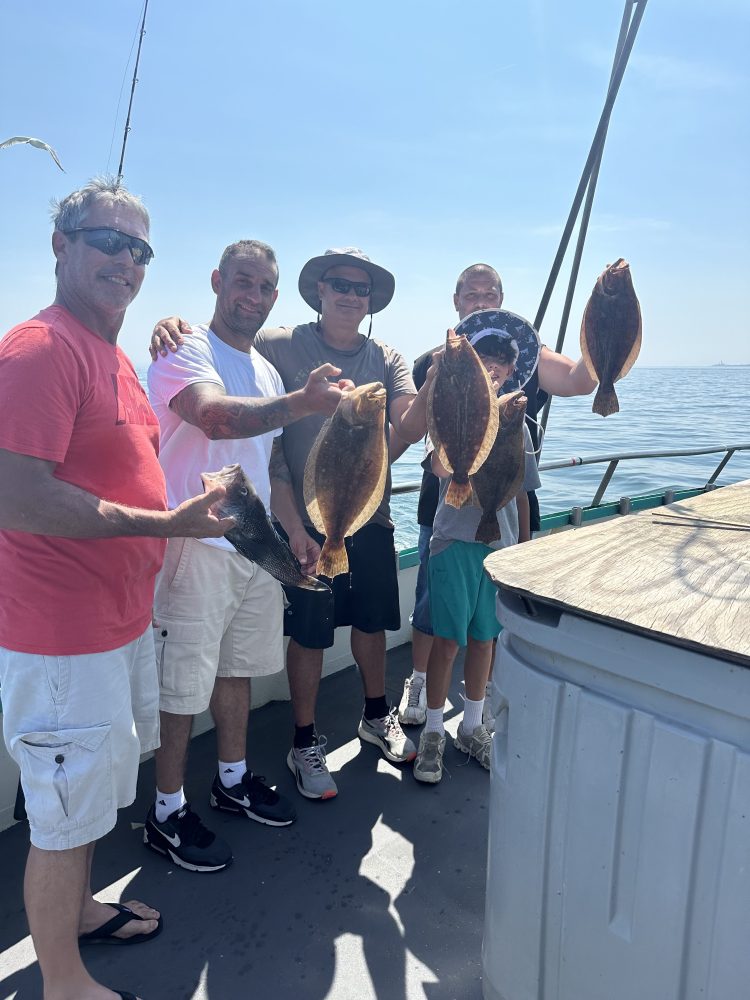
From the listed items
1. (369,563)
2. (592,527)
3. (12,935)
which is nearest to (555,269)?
(369,563)

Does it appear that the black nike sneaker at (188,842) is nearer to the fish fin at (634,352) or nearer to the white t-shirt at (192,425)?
the white t-shirt at (192,425)

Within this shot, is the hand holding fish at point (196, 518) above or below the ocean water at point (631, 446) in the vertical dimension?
above

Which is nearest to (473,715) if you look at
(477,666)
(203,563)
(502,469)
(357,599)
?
(477,666)

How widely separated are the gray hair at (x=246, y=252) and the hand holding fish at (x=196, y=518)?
1165 millimetres

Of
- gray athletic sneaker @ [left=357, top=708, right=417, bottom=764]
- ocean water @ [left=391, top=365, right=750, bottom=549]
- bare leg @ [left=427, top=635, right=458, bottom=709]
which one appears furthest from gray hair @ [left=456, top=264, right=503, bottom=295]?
ocean water @ [left=391, top=365, right=750, bottom=549]

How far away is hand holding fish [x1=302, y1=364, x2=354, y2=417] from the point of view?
2.13m

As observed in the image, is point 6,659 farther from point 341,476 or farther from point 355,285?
point 355,285

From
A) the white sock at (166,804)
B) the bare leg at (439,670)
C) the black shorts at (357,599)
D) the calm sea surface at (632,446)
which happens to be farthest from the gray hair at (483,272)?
the calm sea surface at (632,446)

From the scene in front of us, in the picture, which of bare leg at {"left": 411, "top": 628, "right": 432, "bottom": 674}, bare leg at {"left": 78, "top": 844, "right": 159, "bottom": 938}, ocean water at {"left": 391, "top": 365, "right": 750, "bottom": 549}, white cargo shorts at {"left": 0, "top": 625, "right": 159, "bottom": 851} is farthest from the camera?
ocean water at {"left": 391, "top": 365, "right": 750, "bottom": 549}

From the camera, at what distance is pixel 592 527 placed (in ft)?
6.98

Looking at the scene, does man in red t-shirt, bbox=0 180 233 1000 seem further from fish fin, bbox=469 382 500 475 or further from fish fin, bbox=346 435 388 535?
fish fin, bbox=469 382 500 475

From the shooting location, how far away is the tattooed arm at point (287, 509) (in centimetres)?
296

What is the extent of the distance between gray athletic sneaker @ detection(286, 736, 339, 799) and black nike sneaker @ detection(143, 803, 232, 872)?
1.58 feet

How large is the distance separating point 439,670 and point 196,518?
1.78 m
